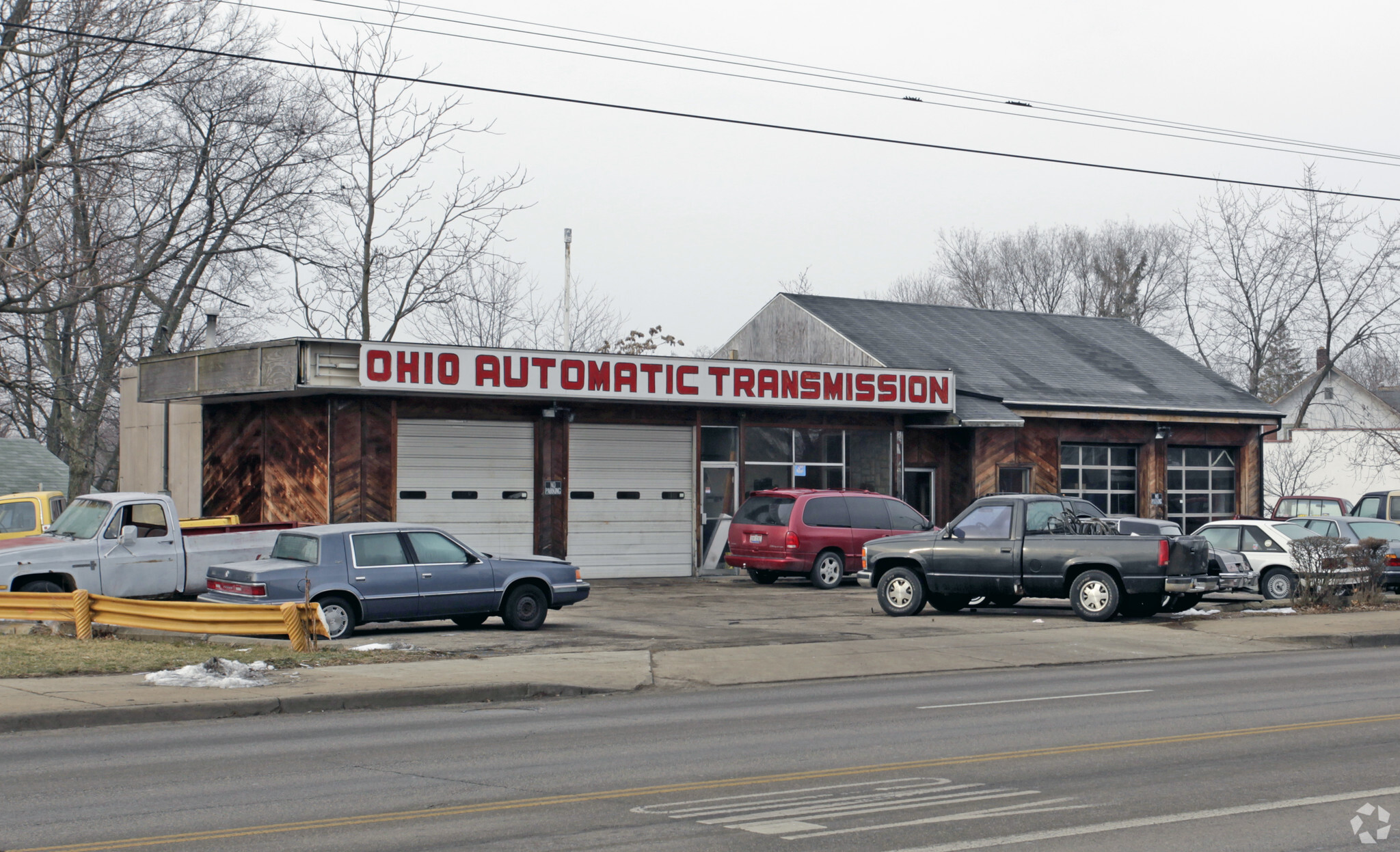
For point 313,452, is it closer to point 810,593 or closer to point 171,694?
point 810,593

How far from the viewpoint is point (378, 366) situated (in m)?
24.8

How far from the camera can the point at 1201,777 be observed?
8.81 meters

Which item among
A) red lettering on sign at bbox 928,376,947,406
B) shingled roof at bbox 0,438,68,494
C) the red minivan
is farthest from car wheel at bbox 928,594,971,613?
shingled roof at bbox 0,438,68,494

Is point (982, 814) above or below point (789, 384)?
below

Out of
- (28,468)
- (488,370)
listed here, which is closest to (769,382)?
(488,370)

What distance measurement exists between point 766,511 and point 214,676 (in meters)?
14.8

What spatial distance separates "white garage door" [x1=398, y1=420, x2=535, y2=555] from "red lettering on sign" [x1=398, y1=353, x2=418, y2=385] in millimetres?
1305

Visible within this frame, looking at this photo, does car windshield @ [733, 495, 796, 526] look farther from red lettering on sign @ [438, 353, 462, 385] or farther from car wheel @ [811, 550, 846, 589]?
red lettering on sign @ [438, 353, 462, 385]

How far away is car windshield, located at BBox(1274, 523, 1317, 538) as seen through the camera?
2434cm

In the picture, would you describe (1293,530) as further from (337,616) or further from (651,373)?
(337,616)

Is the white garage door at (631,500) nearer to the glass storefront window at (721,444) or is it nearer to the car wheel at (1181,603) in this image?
the glass storefront window at (721,444)

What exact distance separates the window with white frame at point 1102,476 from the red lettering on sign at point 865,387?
240 inches

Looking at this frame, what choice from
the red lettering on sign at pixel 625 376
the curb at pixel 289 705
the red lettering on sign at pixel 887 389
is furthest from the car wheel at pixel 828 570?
the curb at pixel 289 705

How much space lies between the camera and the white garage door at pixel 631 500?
92.6ft
